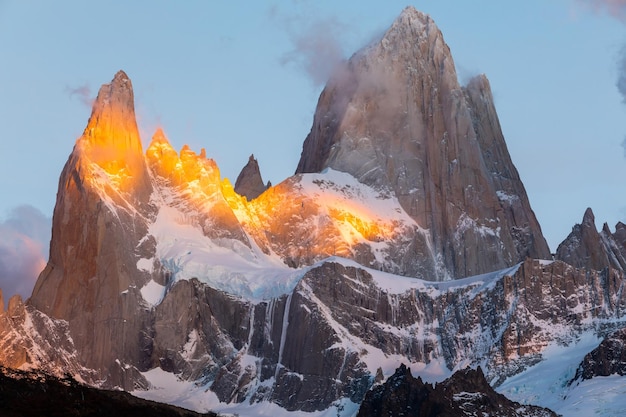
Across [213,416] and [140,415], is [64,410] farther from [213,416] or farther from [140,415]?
[213,416]

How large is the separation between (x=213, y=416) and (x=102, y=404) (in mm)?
15854

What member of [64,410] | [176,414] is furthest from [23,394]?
Answer: [176,414]

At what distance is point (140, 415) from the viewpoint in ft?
446

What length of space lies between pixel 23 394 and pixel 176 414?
14.5 meters

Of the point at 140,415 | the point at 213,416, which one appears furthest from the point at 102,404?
the point at 213,416

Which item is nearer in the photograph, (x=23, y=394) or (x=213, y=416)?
(x=23, y=394)

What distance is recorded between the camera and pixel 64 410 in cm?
12888

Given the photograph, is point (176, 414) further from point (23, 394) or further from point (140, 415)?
point (23, 394)

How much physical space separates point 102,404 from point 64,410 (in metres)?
6.72

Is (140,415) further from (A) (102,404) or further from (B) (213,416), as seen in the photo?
(B) (213,416)

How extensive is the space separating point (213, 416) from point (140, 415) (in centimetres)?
1431

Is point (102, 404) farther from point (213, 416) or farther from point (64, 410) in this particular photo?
point (213, 416)

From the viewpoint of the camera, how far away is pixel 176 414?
14162cm

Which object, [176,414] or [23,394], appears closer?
[23,394]
